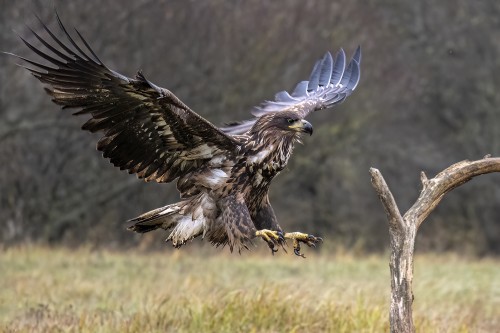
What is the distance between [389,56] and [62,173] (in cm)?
732

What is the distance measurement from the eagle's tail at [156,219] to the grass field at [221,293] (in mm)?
803

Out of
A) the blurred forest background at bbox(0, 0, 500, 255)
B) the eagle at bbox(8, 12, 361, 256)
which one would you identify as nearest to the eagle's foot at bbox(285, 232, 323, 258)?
the eagle at bbox(8, 12, 361, 256)

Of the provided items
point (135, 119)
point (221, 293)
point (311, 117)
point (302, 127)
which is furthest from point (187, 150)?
point (311, 117)

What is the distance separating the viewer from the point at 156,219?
7391 millimetres

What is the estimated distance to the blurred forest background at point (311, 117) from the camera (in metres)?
15.6

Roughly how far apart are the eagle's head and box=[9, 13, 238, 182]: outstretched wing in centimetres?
24

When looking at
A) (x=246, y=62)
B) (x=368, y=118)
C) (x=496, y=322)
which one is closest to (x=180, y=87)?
(x=246, y=62)

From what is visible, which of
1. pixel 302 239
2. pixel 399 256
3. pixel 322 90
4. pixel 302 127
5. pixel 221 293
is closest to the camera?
pixel 399 256

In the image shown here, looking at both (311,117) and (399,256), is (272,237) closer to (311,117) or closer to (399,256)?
(399,256)

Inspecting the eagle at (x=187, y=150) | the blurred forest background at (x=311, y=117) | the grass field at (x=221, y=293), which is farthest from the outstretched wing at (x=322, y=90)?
the blurred forest background at (x=311, y=117)

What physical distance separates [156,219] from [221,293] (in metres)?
1.61

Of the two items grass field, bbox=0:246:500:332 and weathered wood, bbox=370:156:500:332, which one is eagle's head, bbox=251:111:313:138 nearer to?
weathered wood, bbox=370:156:500:332

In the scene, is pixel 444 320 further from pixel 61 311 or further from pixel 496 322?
pixel 61 311

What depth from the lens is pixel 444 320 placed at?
8.87m
